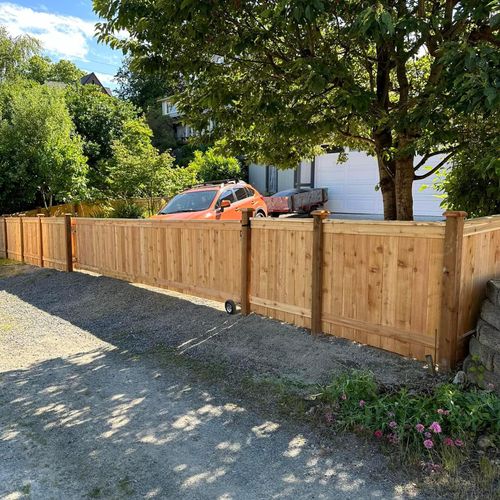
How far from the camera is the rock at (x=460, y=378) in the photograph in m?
3.63

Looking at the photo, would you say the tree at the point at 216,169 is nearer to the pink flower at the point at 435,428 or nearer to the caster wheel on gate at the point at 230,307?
the caster wheel on gate at the point at 230,307

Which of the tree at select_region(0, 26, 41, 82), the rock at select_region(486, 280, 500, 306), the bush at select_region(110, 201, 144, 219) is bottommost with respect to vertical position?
the rock at select_region(486, 280, 500, 306)

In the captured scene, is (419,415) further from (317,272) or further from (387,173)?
(387,173)

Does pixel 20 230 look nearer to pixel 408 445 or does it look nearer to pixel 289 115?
pixel 289 115

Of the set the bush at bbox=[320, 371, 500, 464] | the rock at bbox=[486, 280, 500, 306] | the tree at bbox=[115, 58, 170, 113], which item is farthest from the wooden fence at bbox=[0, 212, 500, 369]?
the tree at bbox=[115, 58, 170, 113]

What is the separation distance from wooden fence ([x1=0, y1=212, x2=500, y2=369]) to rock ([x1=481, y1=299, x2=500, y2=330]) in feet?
0.49

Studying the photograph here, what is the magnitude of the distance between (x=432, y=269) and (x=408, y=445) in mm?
1689

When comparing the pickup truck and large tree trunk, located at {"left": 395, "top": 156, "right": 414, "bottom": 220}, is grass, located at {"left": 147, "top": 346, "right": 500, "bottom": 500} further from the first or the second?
the pickup truck

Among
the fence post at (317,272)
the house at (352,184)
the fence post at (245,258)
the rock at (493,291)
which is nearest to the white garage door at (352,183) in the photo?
the house at (352,184)

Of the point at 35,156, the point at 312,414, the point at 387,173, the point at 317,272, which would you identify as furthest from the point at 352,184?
the point at 312,414

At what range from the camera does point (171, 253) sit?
742 cm

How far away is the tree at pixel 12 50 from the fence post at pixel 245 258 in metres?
21.1

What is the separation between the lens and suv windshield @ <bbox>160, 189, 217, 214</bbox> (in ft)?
32.7

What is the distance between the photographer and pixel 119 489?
2.64 meters
